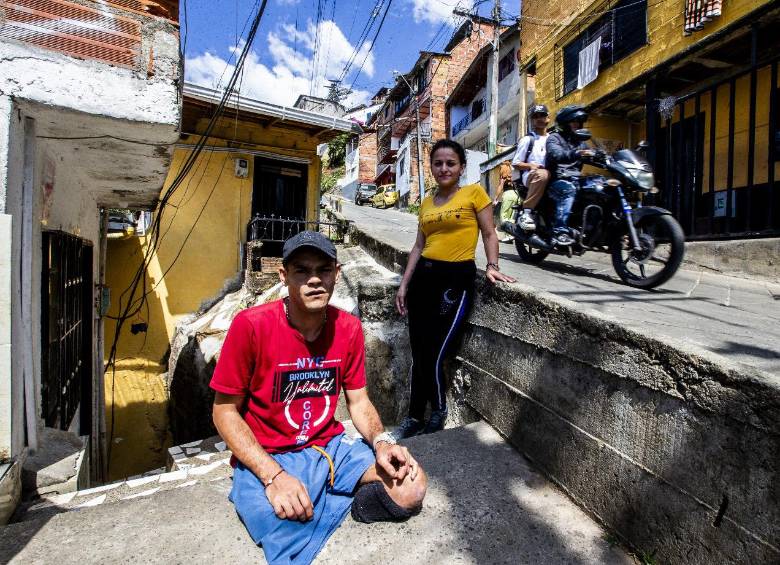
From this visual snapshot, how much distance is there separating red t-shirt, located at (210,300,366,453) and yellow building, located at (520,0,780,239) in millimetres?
4782

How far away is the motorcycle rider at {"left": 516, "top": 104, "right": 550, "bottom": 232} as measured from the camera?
14.7 ft

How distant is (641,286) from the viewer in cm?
361

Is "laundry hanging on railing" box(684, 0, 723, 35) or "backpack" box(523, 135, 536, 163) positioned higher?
"laundry hanging on railing" box(684, 0, 723, 35)

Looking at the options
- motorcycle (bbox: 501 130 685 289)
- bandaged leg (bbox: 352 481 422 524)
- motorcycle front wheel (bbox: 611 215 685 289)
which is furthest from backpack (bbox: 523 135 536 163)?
bandaged leg (bbox: 352 481 422 524)

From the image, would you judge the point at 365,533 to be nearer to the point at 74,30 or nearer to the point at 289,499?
the point at 289,499

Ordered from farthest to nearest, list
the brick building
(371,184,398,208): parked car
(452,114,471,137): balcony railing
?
(371,184,398,208): parked car < the brick building < (452,114,471,137): balcony railing

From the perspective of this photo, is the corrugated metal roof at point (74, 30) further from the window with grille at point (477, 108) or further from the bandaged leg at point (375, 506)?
the window with grille at point (477, 108)

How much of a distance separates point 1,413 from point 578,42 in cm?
1253

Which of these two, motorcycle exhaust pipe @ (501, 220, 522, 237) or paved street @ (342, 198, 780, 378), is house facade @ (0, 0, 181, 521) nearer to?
paved street @ (342, 198, 780, 378)

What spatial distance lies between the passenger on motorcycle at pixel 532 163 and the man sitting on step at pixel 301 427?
312 cm

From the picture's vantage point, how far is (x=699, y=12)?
730 centimetres

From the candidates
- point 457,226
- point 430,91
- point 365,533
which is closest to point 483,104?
point 430,91

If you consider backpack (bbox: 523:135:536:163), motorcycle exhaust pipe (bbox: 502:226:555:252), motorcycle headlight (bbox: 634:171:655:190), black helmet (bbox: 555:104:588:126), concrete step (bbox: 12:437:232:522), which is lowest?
concrete step (bbox: 12:437:232:522)

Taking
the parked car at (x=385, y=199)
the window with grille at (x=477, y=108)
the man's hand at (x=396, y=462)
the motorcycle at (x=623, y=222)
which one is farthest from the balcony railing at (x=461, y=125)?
the man's hand at (x=396, y=462)
